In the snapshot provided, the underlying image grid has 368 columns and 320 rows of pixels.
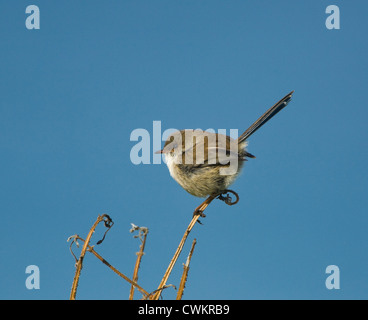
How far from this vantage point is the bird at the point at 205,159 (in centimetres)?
300

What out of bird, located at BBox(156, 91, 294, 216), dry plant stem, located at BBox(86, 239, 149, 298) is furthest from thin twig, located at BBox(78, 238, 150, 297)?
bird, located at BBox(156, 91, 294, 216)

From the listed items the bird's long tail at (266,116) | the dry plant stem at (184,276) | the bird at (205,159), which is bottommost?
the dry plant stem at (184,276)

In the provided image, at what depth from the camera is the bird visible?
3.00m

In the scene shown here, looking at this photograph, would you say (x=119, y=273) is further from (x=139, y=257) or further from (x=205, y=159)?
(x=205, y=159)

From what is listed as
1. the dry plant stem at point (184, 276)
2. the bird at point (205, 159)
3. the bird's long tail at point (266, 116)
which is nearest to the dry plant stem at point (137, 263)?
the dry plant stem at point (184, 276)

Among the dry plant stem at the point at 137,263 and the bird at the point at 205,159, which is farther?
the bird at the point at 205,159

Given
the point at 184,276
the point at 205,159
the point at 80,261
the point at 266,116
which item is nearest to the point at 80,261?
the point at 80,261

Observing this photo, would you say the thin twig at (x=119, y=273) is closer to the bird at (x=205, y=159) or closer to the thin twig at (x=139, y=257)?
the thin twig at (x=139, y=257)

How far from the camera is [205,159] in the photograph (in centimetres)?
306

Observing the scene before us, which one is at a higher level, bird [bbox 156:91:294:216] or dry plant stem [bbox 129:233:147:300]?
bird [bbox 156:91:294:216]

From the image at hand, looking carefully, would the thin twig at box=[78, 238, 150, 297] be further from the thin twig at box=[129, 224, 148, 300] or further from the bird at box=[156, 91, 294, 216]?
the bird at box=[156, 91, 294, 216]
